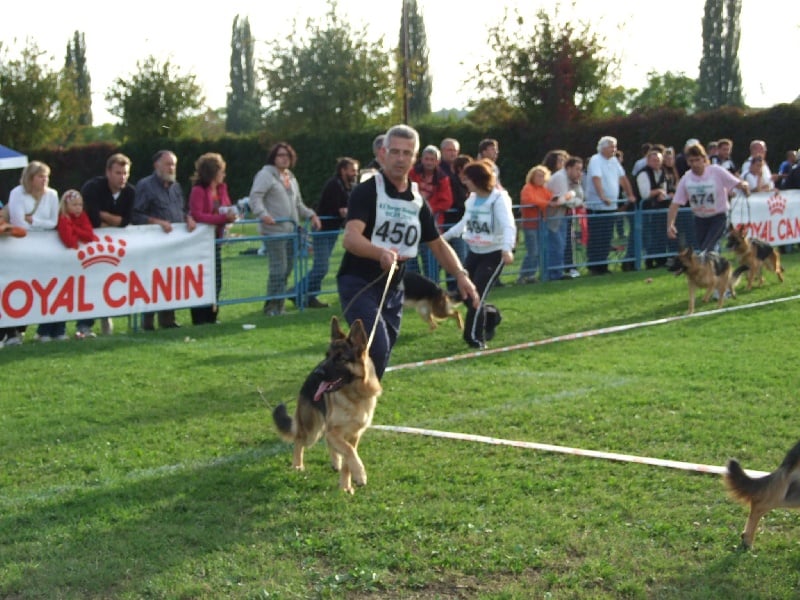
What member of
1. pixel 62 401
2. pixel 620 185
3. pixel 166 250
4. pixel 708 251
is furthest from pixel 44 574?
pixel 620 185

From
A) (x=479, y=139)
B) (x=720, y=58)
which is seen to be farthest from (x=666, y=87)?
(x=479, y=139)

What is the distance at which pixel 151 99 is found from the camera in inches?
1774

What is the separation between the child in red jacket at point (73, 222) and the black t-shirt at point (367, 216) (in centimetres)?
556

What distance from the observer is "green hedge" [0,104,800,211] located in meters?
26.2

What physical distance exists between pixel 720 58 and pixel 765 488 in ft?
175

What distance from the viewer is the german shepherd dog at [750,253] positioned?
14.5m

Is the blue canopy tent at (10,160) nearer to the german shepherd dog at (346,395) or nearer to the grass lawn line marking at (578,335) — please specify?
the grass lawn line marking at (578,335)

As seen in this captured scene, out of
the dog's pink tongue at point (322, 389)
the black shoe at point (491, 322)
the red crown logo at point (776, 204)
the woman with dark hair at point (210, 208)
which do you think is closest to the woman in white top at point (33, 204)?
the woman with dark hair at point (210, 208)

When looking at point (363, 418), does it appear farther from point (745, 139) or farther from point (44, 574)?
point (745, 139)

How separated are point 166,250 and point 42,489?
6.29m

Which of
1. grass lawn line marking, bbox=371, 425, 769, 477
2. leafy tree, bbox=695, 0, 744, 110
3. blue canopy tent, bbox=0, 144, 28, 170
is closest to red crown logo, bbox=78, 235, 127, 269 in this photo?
grass lawn line marking, bbox=371, 425, 769, 477

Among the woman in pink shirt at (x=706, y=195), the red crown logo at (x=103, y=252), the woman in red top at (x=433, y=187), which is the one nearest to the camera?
the red crown logo at (x=103, y=252)

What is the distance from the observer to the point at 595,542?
4816 mm

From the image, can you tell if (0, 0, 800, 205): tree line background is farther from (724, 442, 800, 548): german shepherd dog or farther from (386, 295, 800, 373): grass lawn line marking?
(724, 442, 800, 548): german shepherd dog
